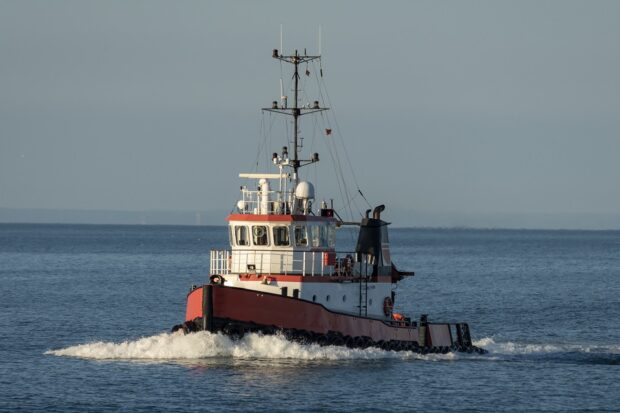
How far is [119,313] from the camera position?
70125 millimetres

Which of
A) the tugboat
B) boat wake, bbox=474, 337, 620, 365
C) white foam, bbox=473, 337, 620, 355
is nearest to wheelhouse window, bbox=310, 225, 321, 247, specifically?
the tugboat

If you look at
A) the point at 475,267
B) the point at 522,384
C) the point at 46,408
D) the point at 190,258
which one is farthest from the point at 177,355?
the point at 190,258

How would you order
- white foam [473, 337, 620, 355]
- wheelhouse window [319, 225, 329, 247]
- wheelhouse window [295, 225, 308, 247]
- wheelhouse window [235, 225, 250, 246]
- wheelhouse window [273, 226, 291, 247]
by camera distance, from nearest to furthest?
wheelhouse window [273, 226, 291, 247] < wheelhouse window [295, 225, 308, 247] < wheelhouse window [235, 225, 250, 246] < wheelhouse window [319, 225, 329, 247] < white foam [473, 337, 620, 355]

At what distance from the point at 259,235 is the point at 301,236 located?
1485 millimetres

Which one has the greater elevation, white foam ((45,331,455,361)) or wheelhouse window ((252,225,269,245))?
wheelhouse window ((252,225,269,245))

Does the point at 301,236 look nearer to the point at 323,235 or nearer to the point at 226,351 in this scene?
the point at 323,235

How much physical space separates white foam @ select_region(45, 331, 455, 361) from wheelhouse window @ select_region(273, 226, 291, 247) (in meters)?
3.97

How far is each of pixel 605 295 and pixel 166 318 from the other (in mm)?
36655

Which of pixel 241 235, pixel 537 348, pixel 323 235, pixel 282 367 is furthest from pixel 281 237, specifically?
pixel 537 348

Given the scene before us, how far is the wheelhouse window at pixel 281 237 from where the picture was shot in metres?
46.2

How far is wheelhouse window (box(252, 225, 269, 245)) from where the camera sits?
46.4 m

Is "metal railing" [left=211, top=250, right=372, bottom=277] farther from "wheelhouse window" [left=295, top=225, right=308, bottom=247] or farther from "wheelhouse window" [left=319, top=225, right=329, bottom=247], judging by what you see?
"wheelhouse window" [left=319, top=225, right=329, bottom=247]

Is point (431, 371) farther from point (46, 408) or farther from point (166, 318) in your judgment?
point (166, 318)

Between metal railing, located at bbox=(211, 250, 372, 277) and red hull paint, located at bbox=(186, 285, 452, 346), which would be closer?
red hull paint, located at bbox=(186, 285, 452, 346)
